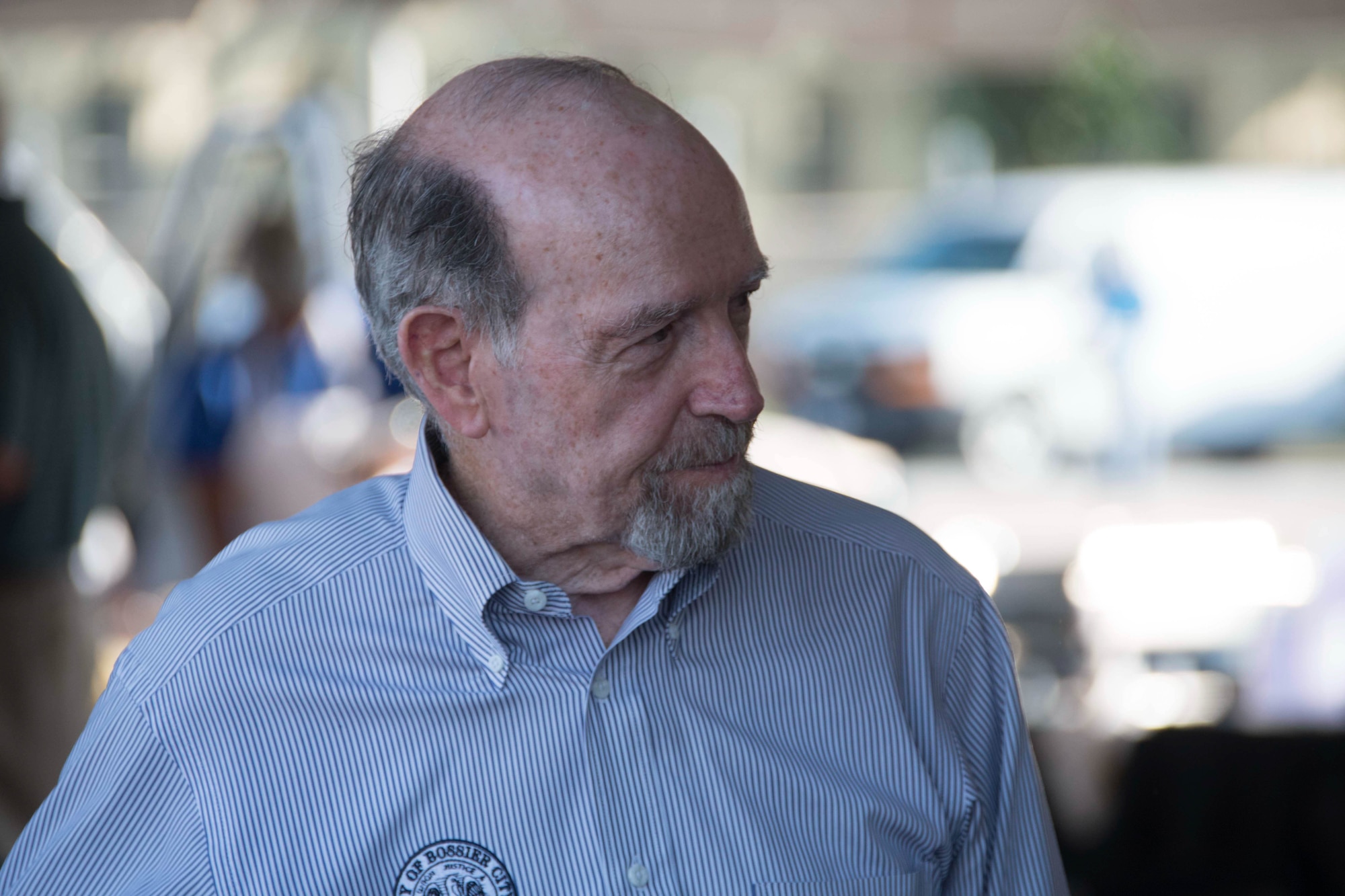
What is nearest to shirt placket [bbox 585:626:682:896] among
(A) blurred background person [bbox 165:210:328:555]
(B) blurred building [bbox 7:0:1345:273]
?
(A) blurred background person [bbox 165:210:328:555]

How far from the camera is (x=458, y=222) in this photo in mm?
1274

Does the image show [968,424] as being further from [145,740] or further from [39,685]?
[145,740]

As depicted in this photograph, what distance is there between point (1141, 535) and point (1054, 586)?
567mm

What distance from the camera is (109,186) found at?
1373cm

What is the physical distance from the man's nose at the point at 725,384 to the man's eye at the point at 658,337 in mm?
39

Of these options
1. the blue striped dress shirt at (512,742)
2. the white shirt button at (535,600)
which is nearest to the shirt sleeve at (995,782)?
the blue striped dress shirt at (512,742)

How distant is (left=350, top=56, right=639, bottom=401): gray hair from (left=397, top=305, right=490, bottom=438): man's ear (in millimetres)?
19

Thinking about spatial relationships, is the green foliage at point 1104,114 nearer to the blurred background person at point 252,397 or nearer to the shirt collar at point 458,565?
the blurred background person at point 252,397

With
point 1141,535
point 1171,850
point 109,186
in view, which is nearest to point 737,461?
point 1171,850

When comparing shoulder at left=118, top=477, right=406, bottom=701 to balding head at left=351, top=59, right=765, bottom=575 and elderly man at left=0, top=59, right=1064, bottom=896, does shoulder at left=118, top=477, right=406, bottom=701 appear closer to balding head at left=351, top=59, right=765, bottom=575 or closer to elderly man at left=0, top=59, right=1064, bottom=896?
elderly man at left=0, top=59, right=1064, bottom=896

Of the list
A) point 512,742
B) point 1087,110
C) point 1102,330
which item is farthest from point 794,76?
point 512,742

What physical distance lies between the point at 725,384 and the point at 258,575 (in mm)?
517

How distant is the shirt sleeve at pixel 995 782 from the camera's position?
1.35 metres

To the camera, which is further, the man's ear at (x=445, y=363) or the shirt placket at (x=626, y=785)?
the man's ear at (x=445, y=363)
